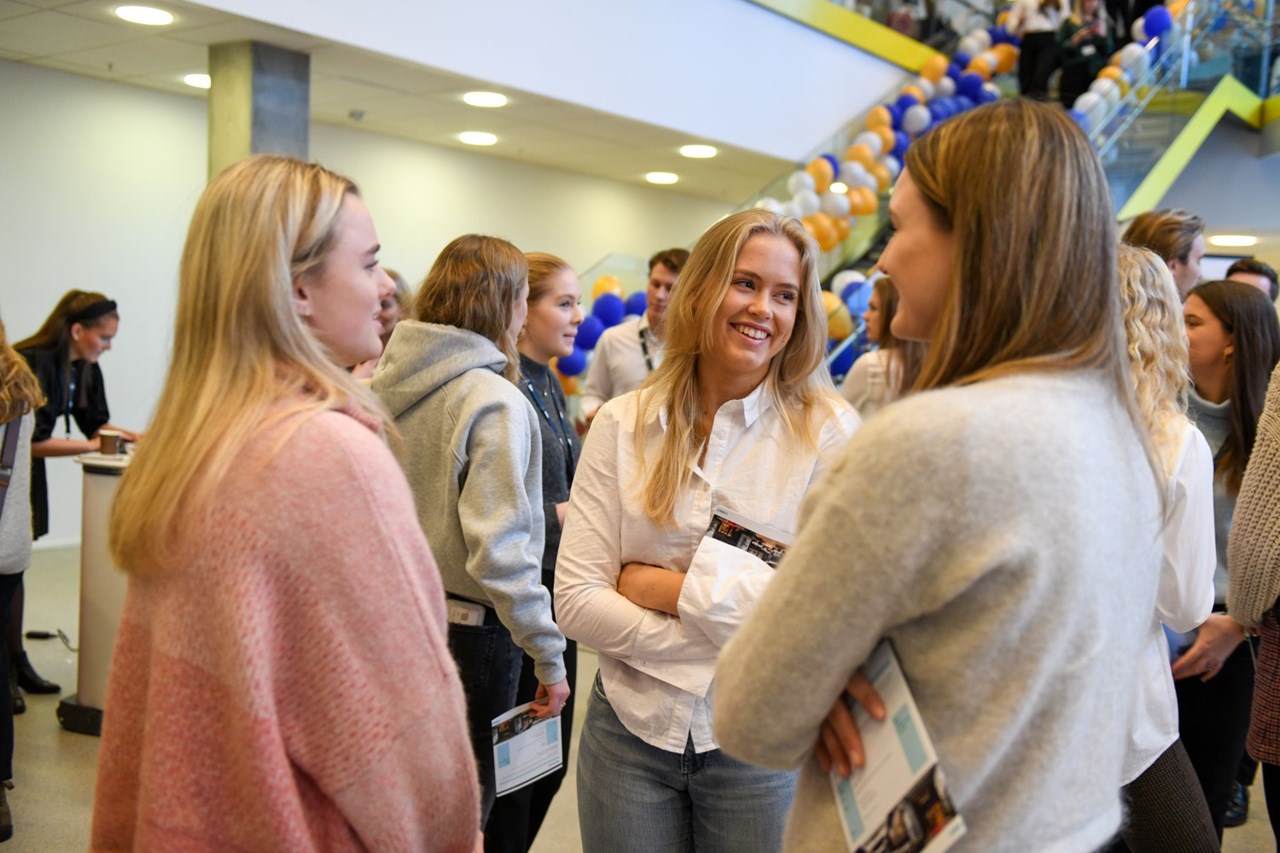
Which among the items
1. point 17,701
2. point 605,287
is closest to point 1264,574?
point 17,701

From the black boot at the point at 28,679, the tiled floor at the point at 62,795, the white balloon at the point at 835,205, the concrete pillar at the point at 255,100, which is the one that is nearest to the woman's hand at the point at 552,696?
the tiled floor at the point at 62,795

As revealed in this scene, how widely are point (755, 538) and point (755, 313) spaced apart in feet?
1.47

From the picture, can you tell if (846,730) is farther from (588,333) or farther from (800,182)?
(800,182)

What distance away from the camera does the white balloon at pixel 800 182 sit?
858 cm

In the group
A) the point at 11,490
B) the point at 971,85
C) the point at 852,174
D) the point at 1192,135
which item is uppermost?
the point at 971,85

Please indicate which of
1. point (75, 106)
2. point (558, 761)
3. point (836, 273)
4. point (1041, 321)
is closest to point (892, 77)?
point (836, 273)

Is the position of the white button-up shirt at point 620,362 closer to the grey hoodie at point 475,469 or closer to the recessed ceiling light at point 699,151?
the grey hoodie at point 475,469

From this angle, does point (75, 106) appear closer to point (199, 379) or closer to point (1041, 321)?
point (199, 379)

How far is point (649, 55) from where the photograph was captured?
796cm

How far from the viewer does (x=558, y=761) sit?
2.37 meters

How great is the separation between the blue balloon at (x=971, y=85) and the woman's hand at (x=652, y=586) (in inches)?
374

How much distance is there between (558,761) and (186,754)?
1.32m

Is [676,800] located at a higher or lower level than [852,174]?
lower

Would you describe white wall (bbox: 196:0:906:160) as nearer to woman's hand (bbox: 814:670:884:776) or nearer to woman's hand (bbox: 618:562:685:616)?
woman's hand (bbox: 618:562:685:616)
